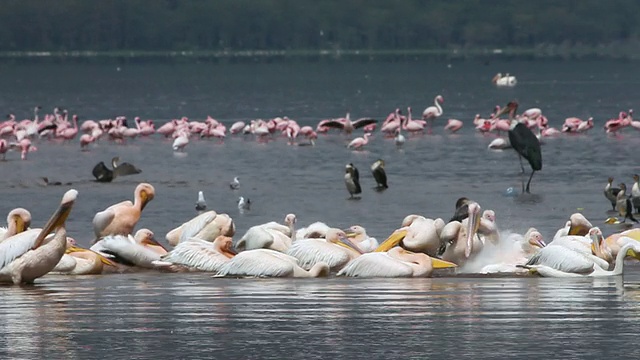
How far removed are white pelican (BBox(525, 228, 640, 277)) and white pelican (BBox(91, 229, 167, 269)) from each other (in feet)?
10.9

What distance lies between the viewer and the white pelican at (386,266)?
1448cm

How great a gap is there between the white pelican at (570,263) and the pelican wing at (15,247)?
4057mm


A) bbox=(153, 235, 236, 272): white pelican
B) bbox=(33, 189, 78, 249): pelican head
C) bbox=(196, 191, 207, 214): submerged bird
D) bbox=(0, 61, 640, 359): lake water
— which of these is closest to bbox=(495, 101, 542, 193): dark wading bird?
bbox=(0, 61, 640, 359): lake water

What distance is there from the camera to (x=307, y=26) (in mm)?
177375

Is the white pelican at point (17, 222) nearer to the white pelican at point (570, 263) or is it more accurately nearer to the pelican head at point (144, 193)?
the pelican head at point (144, 193)

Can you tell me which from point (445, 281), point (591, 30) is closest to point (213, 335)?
point (445, 281)

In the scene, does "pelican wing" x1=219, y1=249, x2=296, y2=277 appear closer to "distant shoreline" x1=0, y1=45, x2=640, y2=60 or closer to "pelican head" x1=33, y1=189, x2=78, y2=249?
"pelican head" x1=33, y1=189, x2=78, y2=249

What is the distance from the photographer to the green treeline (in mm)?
173750

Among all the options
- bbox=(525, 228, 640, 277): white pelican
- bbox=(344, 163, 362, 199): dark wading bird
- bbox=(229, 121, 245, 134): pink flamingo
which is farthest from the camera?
bbox=(229, 121, 245, 134): pink flamingo

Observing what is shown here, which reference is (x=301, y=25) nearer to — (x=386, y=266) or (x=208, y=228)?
(x=208, y=228)

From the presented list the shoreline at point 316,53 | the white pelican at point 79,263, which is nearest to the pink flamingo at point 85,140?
the white pelican at point 79,263

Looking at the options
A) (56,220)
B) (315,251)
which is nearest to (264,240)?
(315,251)

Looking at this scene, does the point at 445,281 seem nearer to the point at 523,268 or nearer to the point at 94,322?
the point at 523,268

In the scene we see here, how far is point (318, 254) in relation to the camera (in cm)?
1484
